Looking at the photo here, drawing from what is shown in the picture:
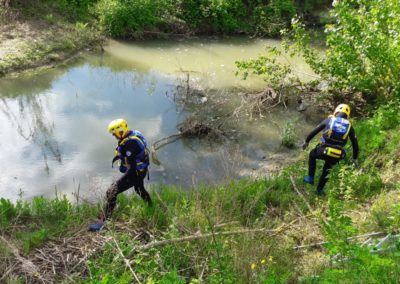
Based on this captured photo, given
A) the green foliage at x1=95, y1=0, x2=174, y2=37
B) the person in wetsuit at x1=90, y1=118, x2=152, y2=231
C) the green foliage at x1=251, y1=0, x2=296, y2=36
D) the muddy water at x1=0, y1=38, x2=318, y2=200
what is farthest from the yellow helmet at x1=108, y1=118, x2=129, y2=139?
the green foliage at x1=251, y1=0, x2=296, y2=36

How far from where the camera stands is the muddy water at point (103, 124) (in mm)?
8172

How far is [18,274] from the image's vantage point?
15.3 feet

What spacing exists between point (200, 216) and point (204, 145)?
4359mm

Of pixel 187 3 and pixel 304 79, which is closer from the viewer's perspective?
pixel 304 79

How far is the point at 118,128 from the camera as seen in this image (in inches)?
230

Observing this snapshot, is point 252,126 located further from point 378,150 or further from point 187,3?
point 187,3

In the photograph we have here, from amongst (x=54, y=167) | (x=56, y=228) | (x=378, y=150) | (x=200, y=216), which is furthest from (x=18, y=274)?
(x=378, y=150)

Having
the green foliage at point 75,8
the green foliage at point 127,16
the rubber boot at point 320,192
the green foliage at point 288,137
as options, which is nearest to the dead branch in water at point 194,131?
the green foliage at point 288,137

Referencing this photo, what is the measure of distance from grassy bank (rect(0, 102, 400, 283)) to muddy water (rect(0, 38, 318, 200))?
2.42 feet

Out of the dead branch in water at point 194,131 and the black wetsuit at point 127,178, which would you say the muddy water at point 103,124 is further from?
the black wetsuit at point 127,178

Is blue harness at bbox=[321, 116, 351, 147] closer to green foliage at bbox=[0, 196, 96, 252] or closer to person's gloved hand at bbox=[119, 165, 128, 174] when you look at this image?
person's gloved hand at bbox=[119, 165, 128, 174]

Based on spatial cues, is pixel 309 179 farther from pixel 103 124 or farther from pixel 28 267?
pixel 103 124

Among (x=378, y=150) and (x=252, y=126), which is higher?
(x=378, y=150)

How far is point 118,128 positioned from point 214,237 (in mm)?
2256
